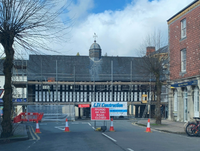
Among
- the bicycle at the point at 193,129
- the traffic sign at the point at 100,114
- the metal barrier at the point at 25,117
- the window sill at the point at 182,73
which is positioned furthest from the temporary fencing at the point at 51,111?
the bicycle at the point at 193,129

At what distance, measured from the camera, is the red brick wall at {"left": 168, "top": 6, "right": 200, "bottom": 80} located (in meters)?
22.4

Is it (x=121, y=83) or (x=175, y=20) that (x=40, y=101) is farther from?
(x=175, y=20)

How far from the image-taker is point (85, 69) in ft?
123

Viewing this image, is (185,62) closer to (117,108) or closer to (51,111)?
(117,108)

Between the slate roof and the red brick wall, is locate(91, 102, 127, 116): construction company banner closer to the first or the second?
the red brick wall

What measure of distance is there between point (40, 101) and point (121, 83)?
35.4 ft

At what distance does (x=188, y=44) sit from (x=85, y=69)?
16.9 m

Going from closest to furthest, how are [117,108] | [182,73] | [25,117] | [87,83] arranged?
[117,108] → [182,73] → [25,117] → [87,83]

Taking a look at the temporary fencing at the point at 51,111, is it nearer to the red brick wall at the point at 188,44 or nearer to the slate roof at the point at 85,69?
the slate roof at the point at 85,69

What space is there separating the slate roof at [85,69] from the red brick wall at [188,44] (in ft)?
27.5

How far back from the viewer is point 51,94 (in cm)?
3531

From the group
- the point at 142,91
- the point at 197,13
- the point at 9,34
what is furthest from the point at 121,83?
the point at 9,34

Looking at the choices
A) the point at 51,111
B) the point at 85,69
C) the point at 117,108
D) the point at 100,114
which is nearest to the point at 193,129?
the point at 100,114

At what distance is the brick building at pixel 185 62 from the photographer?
22.6m
